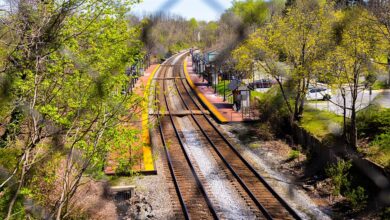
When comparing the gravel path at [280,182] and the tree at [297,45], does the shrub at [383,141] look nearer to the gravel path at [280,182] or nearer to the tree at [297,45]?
the gravel path at [280,182]

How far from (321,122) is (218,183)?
4.36 meters

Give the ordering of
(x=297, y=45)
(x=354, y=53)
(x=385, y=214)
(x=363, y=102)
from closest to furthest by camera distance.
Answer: (x=385, y=214) < (x=354, y=53) < (x=297, y=45) < (x=363, y=102)

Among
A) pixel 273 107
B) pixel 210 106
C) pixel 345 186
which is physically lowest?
pixel 345 186

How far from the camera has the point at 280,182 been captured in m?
9.87

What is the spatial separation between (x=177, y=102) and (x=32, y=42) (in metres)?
17.8

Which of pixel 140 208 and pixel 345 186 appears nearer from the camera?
pixel 140 208

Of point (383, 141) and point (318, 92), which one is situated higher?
point (318, 92)

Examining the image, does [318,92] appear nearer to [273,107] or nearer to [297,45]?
[273,107]

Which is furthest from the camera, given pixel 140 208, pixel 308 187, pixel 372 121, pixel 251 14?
pixel 251 14

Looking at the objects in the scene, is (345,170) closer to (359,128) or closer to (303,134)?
(359,128)

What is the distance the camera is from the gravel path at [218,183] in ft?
27.0

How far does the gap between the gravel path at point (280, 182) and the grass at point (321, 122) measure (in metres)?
1.27

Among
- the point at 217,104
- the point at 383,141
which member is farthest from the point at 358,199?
the point at 217,104

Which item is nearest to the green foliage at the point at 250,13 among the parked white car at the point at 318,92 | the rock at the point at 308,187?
the parked white car at the point at 318,92
